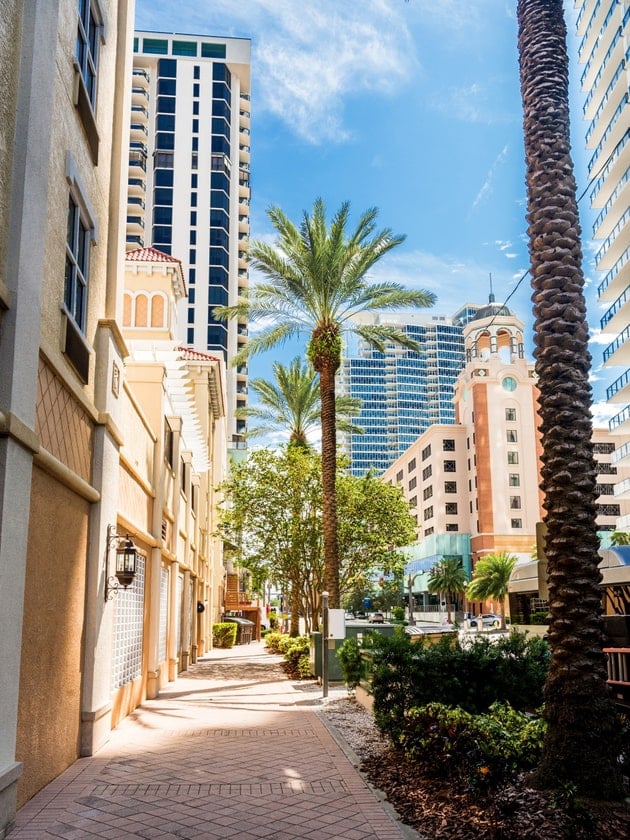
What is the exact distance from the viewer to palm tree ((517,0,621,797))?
6.36 metres

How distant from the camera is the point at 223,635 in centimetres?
4000

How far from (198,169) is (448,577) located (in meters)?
55.0

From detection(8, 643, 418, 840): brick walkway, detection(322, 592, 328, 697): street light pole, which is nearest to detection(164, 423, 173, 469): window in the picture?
detection(322, 592, 328, 697): street light pole

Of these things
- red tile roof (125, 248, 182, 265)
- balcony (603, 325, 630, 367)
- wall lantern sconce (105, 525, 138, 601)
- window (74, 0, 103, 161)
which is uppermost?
balcony (603, 325, 630, 367)

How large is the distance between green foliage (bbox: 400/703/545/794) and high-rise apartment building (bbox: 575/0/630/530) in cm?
4457

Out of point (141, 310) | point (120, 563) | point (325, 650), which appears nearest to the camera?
point (120, 563)

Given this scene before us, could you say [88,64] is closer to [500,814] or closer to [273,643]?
[500,814]

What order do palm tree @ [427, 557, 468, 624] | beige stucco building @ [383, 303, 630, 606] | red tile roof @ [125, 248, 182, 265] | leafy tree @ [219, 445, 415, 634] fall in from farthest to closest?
beige stucco building @ [383, 303, 630, 606] → palm tree @ [427, 557, 468, 624] → leafy tree @ [219, 445, 415, 634] → red tile roof @ [125, 248, 182, 265]

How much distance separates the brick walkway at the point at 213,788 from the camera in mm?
6484

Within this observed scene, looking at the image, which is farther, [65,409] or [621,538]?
Answer: [621,538]

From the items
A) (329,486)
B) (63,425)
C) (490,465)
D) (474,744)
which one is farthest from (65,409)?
(490,465)

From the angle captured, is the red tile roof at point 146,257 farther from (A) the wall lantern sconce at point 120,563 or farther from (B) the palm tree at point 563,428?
(B) the palm tree at point 563,428

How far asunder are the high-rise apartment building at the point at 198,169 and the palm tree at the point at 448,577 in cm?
3251

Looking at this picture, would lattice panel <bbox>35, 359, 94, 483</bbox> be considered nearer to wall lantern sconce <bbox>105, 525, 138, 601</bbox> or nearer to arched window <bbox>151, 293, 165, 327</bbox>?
wall lantern sconce <bbox>105, 525, 138, 601</bbox>
